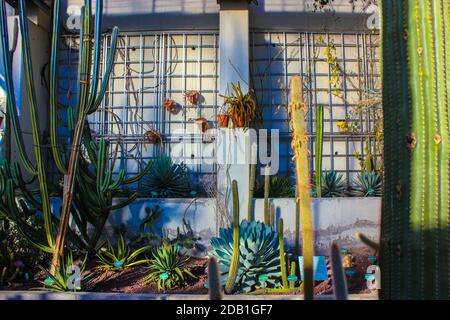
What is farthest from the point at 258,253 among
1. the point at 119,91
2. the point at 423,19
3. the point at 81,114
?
the point at 119,91

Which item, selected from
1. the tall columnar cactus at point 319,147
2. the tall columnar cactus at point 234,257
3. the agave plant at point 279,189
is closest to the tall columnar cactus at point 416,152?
the tall columnar cactus at point 234,257

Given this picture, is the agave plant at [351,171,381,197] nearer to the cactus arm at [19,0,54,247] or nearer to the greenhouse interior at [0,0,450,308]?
the greenhouse interior at [0,0,450,308]

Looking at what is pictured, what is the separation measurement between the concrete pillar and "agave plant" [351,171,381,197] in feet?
6.48

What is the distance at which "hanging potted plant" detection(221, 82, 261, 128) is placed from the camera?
21.7ft

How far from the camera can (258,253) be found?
508cm

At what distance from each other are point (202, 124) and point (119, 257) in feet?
11.0

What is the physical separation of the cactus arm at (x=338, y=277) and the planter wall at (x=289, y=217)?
449cm

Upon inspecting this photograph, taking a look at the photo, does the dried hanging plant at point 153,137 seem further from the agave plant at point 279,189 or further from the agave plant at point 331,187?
the agave plant at point 331,187

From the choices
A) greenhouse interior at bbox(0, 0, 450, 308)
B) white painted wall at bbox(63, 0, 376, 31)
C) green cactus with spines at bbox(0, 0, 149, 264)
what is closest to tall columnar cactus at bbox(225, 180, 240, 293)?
greenhouse interior at bbox(0, 0, 450, 308)

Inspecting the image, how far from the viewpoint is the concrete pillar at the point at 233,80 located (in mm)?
6562

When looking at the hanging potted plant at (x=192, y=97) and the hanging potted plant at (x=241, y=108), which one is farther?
the hanging potted plant at (x=192, y=97)
